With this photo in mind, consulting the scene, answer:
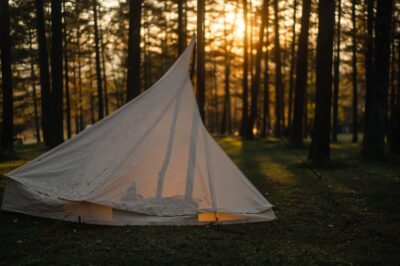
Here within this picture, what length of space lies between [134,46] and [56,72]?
421cm

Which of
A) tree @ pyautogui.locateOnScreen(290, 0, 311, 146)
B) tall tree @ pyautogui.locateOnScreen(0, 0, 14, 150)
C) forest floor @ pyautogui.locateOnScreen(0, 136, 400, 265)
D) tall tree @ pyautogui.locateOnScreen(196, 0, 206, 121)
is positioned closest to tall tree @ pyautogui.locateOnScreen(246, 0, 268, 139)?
tree @ pyautogui.locateOnScreen(290, 0, 311, 146)

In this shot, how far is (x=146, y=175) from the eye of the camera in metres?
8.44

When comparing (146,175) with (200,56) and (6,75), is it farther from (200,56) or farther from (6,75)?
(6,75)

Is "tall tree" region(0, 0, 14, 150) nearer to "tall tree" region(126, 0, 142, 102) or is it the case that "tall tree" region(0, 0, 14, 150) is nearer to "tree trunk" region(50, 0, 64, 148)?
"tree trunk" region(50, 0, 64, 148)

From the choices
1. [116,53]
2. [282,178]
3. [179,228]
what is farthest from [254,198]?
[116,53]

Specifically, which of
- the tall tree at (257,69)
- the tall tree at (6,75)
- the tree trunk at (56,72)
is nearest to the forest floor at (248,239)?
the tree trunk at (56,72)

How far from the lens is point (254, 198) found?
866cm

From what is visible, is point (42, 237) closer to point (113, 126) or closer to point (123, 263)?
point (123, 263)

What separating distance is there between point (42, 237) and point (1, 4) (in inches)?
574

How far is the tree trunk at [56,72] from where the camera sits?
17484mm

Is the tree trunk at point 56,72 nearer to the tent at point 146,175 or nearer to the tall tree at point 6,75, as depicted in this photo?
the tall tree at point 6,75

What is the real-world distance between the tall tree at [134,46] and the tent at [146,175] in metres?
6.73

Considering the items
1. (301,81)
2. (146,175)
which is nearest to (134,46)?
(146,175)

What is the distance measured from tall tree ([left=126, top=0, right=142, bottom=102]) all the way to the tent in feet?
22.1
